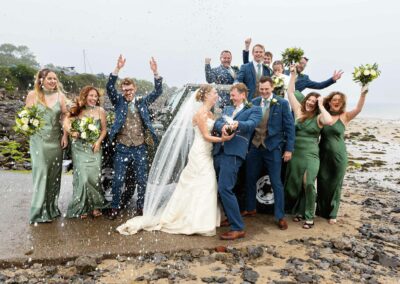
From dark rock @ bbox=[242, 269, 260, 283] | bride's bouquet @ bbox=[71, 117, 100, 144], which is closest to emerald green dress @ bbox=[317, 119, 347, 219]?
dark rock @ bbox=[242, 269, 260, 283]

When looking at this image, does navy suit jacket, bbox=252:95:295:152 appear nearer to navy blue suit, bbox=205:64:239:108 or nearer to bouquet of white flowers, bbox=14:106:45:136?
navy blue suit, bbox=205:64:239:108

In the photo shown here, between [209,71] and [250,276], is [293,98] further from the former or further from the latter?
[250,276]

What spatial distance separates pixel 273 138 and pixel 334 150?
1.23 m

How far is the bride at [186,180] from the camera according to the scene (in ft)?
18.2

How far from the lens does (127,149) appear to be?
6.08 metres

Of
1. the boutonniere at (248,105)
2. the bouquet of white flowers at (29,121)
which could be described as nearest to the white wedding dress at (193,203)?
the boutonniere at (248,105)

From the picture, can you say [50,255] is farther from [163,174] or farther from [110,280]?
[163,174]

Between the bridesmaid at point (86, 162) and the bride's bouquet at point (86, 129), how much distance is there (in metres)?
0.11

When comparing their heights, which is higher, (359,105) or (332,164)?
(359,105)

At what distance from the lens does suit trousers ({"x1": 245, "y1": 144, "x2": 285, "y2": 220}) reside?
6.01 m

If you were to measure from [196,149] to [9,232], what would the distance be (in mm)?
2918

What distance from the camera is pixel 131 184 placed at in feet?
21.7

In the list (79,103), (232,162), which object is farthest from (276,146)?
(79,103)

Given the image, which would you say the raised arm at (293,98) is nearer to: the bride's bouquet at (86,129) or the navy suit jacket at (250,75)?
the navy suit jacket at (250,75)
